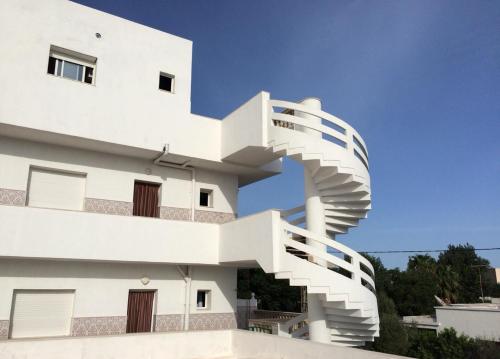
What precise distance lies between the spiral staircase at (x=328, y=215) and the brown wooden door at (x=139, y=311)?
368 cm

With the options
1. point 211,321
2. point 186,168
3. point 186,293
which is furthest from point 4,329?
point 186,168

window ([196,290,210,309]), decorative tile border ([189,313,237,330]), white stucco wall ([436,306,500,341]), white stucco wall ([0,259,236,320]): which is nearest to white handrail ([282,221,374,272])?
white stucco wall ([0,259,236,320])

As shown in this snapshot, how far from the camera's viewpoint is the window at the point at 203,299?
11.6 metres

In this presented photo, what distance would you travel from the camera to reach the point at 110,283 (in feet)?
33.3

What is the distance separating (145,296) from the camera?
10750 mm

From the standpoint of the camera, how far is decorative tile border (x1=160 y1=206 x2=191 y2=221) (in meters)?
11.3

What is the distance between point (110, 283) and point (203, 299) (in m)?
2.82

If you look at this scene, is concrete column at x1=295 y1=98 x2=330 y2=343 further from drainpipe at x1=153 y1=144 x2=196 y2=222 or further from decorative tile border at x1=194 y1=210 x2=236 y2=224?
drainpipe at x1=153 y1=144 x2=196 y2=222

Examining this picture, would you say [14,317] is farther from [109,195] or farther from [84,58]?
[84,58]

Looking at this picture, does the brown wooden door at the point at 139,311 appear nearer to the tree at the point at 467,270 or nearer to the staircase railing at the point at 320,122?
the staircase railing at the point at 320,122

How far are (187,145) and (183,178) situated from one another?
51.0 inches

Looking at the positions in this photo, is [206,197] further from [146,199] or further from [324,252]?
[324,252]

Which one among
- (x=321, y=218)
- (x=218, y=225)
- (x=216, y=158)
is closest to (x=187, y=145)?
(x=216, y=158)

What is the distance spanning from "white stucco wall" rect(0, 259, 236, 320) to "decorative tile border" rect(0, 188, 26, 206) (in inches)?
50.1
